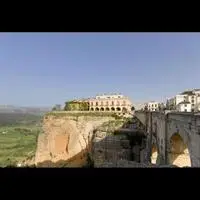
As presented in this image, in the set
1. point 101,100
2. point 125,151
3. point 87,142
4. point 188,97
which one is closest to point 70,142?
point 87,142

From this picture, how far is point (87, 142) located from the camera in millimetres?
23500

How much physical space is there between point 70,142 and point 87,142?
5.18 feet

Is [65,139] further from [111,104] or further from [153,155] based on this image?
[111,104]

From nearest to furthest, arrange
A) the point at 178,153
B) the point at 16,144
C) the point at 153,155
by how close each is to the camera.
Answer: the point at 178,153 → the point at 153,155 → the point at 16,144

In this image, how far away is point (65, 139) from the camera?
2461 cm

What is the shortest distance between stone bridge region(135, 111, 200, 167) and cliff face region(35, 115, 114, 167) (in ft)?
24.5

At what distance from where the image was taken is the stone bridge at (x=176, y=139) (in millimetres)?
8203

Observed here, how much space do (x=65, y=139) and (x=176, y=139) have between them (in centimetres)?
1459

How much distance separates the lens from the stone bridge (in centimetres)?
820
